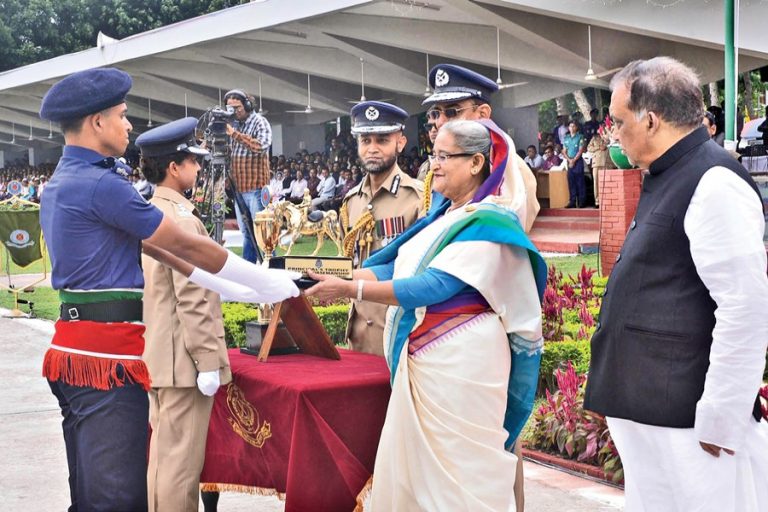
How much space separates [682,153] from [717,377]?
25.7 inches

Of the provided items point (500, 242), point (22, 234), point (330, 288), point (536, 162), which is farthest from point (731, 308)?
point (536, 162)

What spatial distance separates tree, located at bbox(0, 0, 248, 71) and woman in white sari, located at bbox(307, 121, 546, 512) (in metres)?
44.8

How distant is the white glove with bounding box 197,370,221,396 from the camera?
4109 millimetres

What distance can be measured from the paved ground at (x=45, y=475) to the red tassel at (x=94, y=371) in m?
1.97

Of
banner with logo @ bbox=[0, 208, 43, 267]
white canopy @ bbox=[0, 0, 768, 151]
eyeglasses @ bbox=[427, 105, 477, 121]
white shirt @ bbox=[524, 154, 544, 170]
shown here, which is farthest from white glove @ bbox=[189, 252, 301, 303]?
white shirt @ bbox=[524, 154, 544, 170]

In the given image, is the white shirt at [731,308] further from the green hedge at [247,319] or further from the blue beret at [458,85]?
the green hedge at [247,319]

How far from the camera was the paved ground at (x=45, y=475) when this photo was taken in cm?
511

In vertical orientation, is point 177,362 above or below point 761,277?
below

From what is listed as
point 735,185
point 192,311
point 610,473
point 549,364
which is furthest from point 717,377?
point 549,364

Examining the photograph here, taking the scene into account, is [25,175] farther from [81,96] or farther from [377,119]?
[81,96]

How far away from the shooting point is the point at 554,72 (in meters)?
22.5

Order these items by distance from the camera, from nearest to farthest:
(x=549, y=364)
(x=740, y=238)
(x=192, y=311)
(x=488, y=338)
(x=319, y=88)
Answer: (x=740, y=238) → (x=488, y=338) → (x=192, y=311) → (x=549, y=364) → (x=319, y=88)

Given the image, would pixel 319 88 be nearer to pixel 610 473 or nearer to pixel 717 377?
pixel 610 473

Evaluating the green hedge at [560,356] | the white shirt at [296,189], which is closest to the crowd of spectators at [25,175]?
the white shirt at [296,189]
